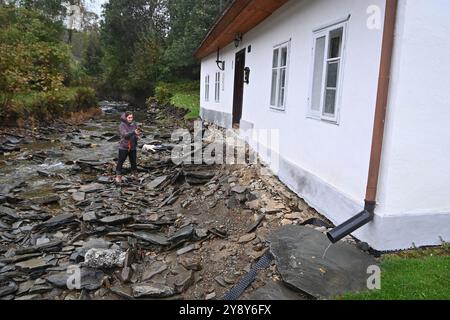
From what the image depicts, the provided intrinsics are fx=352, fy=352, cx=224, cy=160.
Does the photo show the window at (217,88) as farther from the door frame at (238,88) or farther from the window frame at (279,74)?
the window frame at (279,74)

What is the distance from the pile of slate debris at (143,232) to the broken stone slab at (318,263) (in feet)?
0.76

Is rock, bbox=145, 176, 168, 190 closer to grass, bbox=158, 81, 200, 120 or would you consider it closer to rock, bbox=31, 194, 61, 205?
rock, bbox=31, 194, 61, 205

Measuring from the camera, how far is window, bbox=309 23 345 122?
15.8 feet

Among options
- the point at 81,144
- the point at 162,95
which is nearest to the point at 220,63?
the point at 81,144

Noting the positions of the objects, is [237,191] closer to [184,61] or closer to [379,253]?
[379,253]

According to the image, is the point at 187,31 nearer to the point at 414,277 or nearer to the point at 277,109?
the point at 277,109

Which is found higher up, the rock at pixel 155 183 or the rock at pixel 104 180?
the rock at pixel 155 183

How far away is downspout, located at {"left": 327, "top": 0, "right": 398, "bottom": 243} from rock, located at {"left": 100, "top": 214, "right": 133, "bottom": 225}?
3.83 m

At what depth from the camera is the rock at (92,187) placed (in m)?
8.37

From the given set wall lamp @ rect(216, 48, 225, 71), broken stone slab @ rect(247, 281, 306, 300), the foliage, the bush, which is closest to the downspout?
broken stone slab @ rect(247, 281, 306, 300)

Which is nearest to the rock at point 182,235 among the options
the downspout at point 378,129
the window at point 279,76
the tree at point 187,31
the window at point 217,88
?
the downspout at point 378,129

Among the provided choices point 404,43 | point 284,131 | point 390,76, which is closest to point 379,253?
point 390,76

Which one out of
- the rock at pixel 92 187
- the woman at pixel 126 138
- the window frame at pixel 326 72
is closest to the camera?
the window frame at pixel 326 72

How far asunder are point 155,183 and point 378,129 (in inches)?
240
